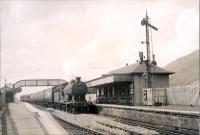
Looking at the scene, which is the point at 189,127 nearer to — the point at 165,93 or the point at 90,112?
the point at 165,93

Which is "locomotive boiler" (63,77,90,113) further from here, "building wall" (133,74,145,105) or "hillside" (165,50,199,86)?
"hillside" (165,50,199,86)

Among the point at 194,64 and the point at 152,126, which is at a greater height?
the point at 194,64

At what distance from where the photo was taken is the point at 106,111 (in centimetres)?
3688

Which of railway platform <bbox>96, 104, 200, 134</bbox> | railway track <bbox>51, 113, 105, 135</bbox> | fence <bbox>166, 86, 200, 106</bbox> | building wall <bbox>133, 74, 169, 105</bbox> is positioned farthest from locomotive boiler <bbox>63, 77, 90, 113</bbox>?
railway track <bbox>51, 113, 105, 135</bbox>

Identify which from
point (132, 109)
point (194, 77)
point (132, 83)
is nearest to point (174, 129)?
point (132, 109)

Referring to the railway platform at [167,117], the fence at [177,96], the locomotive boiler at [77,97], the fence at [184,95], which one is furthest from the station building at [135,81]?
the railway platform at [167,117]

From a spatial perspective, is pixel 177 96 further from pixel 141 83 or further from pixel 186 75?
pixel 186 75

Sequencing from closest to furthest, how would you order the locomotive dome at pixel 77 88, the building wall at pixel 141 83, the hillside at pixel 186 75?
the locomotive dome at pixel 77 88, the building wall at pixel 141 83, the hillside at pixel 186 75

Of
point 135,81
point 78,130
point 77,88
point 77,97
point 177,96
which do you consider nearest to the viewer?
point 78,130

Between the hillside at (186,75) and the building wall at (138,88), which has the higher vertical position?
the hillside at (186,75)

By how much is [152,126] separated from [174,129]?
10.6ft

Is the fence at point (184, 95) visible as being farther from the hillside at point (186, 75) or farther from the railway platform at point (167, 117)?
the hillside at point (186, 75)

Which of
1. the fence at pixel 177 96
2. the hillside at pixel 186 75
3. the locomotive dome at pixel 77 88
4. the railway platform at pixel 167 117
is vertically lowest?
the railway platform at pixel 167 117

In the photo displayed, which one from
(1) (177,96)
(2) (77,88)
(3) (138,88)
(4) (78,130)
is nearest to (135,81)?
(3) (138,88)
